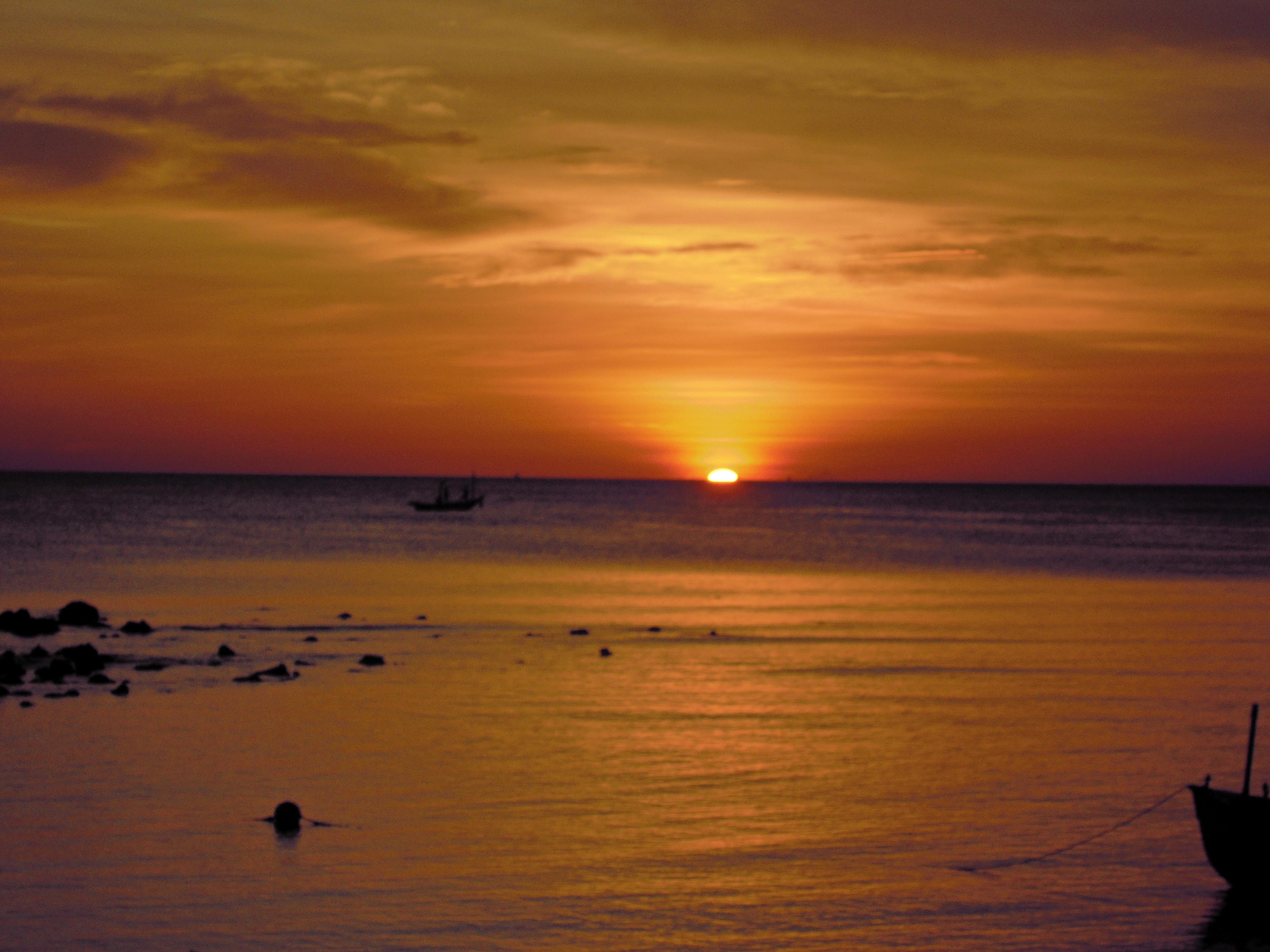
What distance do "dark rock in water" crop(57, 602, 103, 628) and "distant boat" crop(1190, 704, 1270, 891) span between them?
3332cm

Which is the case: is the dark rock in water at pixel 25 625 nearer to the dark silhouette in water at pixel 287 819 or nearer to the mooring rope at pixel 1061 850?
the dark silhouette in water at pixel 287 819

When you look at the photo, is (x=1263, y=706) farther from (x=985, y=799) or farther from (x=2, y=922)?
(x=2, y=922)

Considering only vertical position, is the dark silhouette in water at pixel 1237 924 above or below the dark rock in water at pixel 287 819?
above

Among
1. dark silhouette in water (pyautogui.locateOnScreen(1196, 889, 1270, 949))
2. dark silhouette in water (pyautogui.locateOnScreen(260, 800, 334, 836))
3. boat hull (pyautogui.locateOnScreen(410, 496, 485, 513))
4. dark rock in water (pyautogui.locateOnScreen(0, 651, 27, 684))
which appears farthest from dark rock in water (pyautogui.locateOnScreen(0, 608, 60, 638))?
boat hull (pyautogui.locateOnScreen(410, 496, 485, 513))

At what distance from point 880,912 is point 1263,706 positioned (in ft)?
59.5

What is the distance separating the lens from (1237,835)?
15.1 metres

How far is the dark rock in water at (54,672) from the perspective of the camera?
28.7 meters

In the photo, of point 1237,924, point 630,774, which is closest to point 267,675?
point 630,774

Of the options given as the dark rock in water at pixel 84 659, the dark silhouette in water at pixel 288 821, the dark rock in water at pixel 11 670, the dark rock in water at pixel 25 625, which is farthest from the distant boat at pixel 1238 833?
the dark rock in water at pixel 25 625

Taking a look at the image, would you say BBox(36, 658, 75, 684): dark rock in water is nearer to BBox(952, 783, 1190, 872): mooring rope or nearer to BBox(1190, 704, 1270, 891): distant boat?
BBox(952, 783, 1190, 872): mooring rope

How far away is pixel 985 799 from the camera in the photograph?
1966cm

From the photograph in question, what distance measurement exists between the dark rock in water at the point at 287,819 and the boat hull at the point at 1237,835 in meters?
11.4

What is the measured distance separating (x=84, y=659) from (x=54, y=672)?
1457 millimetres

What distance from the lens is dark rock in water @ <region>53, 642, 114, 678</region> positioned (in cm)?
3016
